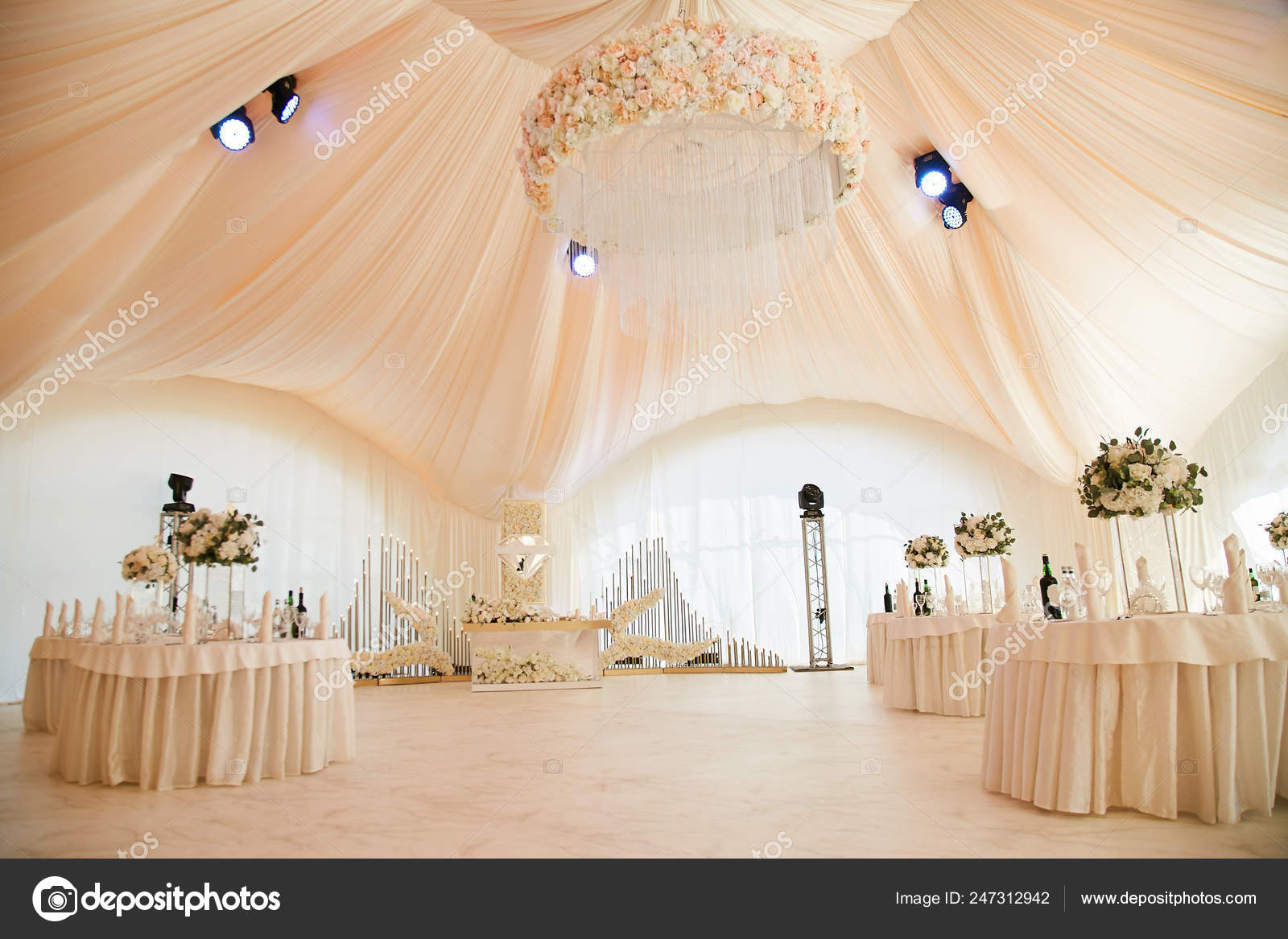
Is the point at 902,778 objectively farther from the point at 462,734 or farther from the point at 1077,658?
the point at 462,734

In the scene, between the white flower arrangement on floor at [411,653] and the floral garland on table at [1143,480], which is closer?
the floral garland on table at [1143,480]

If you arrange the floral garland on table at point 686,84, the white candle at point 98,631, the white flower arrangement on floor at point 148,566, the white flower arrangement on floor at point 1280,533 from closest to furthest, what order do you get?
the floral garland on table at point 686,84 → the white candle at point 98,631 → the white flower arrangement on floor at point 148,566 → the white flower arrangement on floor at point 1280,533

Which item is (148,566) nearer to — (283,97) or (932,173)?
(283,97)

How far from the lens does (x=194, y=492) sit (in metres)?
9.82

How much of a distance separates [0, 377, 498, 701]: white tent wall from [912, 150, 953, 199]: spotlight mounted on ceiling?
23.7ft

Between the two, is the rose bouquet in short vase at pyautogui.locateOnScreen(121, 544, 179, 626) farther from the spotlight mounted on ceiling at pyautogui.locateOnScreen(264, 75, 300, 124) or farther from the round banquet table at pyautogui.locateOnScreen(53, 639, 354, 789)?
the spotlight mounted on ceiling at pyautogui.locateOnScreen(264, 75, 300, 124)

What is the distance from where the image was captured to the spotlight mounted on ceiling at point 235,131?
17.7 feet

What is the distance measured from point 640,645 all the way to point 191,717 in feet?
26.0

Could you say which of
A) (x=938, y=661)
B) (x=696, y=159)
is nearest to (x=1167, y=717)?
(x=938, y=661)

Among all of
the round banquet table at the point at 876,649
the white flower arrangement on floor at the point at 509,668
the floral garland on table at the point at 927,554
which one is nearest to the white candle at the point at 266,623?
the white flower arrangement on floor at the point at 509,668

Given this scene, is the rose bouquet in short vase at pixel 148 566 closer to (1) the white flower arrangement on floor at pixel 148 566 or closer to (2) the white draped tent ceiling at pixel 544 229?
(1) the white flower arrangement on floor at pixel 148 566

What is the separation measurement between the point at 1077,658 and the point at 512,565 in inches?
304

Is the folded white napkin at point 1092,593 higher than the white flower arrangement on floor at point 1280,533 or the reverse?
the reverse

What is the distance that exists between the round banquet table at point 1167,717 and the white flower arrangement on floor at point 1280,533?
3917mm
